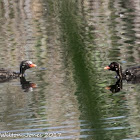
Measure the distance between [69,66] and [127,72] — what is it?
6266mm

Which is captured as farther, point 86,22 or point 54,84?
point 86,22

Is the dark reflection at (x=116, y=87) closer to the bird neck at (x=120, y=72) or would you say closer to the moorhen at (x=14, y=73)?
the bird neck at (x=120, y=72)

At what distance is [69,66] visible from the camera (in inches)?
223

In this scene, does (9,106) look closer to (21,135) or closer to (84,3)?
(21,135)

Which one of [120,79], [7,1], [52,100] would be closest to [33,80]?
[120,79]

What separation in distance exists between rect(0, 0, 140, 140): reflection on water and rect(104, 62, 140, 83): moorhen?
22cm

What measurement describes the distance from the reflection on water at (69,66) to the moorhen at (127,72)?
0.73ft

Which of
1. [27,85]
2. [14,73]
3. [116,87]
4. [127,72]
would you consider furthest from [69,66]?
[14,73]

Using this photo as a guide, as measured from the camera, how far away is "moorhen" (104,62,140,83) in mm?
11680

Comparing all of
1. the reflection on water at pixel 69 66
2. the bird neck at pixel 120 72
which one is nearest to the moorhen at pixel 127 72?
the bird neck at pixel 120 72

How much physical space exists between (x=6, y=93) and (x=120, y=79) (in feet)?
8.42

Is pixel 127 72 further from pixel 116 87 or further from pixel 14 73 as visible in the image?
pixel 14 73

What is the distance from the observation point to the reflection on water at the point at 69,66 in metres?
3.51

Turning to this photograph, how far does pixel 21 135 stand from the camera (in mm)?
6273
